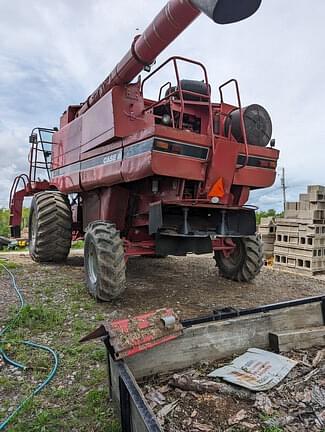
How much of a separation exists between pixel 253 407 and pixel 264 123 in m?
3.64

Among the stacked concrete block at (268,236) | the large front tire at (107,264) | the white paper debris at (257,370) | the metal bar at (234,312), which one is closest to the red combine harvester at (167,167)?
the large front tire at (107,264)

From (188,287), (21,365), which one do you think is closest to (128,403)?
(21,365)

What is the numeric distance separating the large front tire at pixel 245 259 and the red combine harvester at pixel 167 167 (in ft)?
0.05


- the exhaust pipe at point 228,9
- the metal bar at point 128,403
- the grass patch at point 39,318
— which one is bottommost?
the grass patch at point 39,318

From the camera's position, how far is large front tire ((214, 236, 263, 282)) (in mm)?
5562

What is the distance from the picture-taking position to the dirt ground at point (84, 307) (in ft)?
7.38

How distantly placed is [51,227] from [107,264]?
8.54 ft

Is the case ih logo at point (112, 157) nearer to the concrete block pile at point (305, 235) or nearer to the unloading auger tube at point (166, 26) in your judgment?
the unloading auger tube at point (166, 26)

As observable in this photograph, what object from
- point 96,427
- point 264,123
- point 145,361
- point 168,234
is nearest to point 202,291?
point 168,234

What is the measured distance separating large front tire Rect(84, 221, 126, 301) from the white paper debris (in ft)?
6.38

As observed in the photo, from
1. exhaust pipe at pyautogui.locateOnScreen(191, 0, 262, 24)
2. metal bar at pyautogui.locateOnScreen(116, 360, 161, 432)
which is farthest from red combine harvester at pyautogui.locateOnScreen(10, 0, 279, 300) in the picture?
metal bar at pyautogui.locateOnScreen(116, 360, 161, 432)

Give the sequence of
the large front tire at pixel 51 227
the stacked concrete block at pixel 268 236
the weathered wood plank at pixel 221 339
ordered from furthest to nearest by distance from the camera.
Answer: the stacked concrete block at pixel 268 236 → the large front tire at pixel 51 227 → the weathered wood plank at pixel 221 339

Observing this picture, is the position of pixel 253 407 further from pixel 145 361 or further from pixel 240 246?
pixel 240 246

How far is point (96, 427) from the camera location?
208 centimetres
